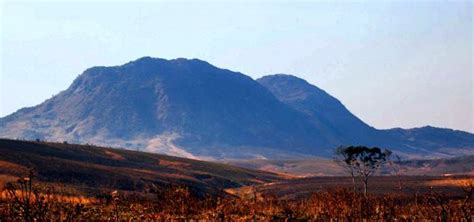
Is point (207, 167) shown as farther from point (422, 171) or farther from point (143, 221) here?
point (143, 221)

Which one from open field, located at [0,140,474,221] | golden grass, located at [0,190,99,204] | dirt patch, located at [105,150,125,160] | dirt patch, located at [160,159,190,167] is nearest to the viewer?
golden grass, located at [0,190,99,204]

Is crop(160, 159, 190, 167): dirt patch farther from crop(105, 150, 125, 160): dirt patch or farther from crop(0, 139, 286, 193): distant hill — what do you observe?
crop(105, 150, 125, 160): dirt patch

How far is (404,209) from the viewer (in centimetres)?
2880

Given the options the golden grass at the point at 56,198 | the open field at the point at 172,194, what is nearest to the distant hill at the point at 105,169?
the open field at the point at 172,194

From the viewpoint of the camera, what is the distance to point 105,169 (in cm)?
8506

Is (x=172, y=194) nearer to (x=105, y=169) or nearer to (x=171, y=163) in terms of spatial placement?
(x=105, y=169)

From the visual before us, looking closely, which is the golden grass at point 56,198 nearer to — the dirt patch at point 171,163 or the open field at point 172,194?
the open field at point 172,194

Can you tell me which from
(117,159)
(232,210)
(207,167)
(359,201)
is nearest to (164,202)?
(232,210)

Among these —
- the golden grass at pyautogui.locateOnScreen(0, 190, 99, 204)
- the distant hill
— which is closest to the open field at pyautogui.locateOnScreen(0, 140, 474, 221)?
the golden grass at pyautogui.locateOnScreen(0, 190, 99, 204)

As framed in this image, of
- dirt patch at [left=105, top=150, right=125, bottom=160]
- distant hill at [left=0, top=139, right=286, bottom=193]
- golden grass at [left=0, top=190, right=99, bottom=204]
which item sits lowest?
golden grass at [left=0, top=190, right=99, bottom=204]

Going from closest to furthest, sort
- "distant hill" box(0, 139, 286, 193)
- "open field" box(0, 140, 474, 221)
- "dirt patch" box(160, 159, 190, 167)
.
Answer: "open field" box(0, 140, 474, 221)
"distant hill" box(0, 139, 286, 193)
"dirt patch" box(160, 159, 190, 167)

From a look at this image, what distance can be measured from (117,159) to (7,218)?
322ft

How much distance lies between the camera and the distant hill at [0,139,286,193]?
2751 inches

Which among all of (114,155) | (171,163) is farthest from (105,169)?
(171,163)
